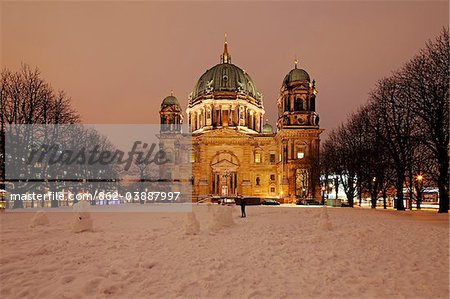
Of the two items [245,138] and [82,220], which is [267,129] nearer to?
[245,138]

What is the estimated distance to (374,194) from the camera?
48.9 metres

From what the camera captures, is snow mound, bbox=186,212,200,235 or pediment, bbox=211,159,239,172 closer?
snow mound, bbox=186,212,200,235

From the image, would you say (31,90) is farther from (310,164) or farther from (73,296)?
(310,164)

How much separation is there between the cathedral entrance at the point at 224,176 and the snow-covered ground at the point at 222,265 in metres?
69.9

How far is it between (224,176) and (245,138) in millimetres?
10253

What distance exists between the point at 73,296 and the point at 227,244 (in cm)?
814

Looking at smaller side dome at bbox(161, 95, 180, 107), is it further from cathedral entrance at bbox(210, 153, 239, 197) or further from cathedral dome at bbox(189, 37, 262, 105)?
cathedral entrance at bbox(210, 153, 239, 197)

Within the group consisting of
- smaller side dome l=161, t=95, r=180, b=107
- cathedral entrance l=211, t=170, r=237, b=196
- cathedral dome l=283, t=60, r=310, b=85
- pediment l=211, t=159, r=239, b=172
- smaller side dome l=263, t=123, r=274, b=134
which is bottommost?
cathedral entrance l=211, t=170, r=237, b=196

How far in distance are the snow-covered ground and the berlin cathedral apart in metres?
54.8

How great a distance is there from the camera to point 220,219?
839 inches

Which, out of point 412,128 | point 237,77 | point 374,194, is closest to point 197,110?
point 237,77

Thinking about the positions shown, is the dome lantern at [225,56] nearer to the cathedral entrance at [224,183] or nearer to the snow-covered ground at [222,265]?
the cathedral entrance at [224,183]

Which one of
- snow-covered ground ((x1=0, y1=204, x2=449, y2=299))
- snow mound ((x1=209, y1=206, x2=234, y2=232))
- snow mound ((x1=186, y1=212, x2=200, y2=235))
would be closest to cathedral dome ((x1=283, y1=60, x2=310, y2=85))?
snow mound ((x1=209, y1=206, x2=234, y2=232))

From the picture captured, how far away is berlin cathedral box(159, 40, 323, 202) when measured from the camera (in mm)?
83188
